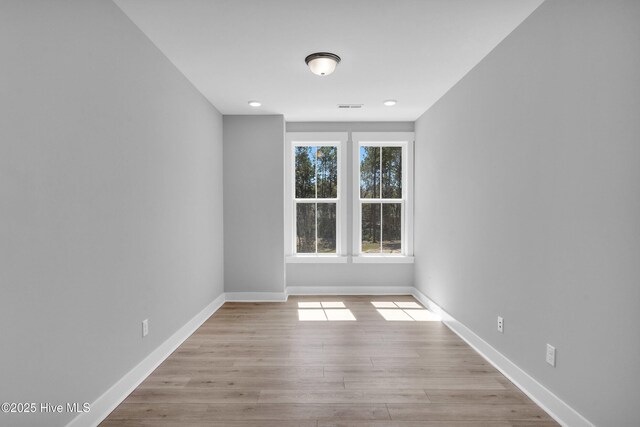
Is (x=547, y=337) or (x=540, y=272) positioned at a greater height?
(x=540, y=272)

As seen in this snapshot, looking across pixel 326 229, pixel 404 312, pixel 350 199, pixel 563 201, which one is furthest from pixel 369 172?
pixel 563 201

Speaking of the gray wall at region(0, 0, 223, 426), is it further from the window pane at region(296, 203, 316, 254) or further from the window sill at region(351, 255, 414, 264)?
the window sill at region(351, 255, 414, 264)

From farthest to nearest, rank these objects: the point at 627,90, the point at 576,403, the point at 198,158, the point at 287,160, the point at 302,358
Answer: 1. the point at 287,160
2. the point at 198,158
3. the point at 302,358
4. the point at 576,403
5. the point at 627,90

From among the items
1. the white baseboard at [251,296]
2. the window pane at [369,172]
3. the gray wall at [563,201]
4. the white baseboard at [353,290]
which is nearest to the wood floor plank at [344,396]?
the gray wall at [563,201]

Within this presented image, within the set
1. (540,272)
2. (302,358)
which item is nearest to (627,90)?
(540,272)

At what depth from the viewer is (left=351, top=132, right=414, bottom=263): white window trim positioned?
17.1ft

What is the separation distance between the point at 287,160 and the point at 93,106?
328cm

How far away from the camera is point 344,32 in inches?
103

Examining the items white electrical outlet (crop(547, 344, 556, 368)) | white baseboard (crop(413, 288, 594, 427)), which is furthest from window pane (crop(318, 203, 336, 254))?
white electrical outlet (crop(547, 344, 556, 368))

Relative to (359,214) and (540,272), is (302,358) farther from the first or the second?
(359,214)

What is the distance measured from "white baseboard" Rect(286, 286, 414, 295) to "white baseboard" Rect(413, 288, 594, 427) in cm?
147

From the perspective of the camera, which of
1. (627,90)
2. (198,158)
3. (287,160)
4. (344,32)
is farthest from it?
(287,160)

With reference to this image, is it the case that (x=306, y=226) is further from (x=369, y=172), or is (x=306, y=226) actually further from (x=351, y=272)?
(x=369, y=172)

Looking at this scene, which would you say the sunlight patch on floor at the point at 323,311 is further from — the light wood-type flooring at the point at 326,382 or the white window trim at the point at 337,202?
the white window trim at the point at 337,202
